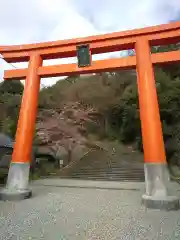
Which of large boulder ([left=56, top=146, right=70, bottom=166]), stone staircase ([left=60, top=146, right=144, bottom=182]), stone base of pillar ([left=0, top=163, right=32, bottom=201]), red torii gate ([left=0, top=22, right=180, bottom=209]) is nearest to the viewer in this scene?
red torii gate ([left=0, top=22, right=180, bottom=209])

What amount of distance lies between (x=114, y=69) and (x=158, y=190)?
384 cm

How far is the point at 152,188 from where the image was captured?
16.4 feet

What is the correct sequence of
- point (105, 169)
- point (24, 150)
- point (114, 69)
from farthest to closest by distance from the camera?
point (105, 169) → point (114, 69) → point (24, 150)

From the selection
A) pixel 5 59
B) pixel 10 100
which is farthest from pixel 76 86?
pixel 5 59

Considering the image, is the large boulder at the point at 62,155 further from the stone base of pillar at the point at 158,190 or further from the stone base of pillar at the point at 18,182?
the stone base of pillar at the point at 158,190


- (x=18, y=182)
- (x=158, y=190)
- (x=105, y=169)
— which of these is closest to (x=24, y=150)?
(x=18, y=182)

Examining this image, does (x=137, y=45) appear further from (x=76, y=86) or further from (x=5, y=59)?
(x=76, y=86)

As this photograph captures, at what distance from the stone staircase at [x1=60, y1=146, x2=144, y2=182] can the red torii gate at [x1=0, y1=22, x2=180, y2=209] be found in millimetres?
6668

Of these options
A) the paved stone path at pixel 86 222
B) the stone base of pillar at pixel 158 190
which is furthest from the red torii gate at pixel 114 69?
the paved stone path at pixel 86 222

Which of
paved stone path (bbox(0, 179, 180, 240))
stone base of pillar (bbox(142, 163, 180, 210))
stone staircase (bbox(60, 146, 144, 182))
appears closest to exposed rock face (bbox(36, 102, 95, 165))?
stone staircase (bbox(60, 146, 144, 182))

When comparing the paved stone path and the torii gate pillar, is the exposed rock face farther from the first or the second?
the paved stone path

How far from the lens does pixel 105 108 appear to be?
2186cm

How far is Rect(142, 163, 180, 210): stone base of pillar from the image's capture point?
464 centimetres

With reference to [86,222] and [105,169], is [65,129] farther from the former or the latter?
[86,222]
